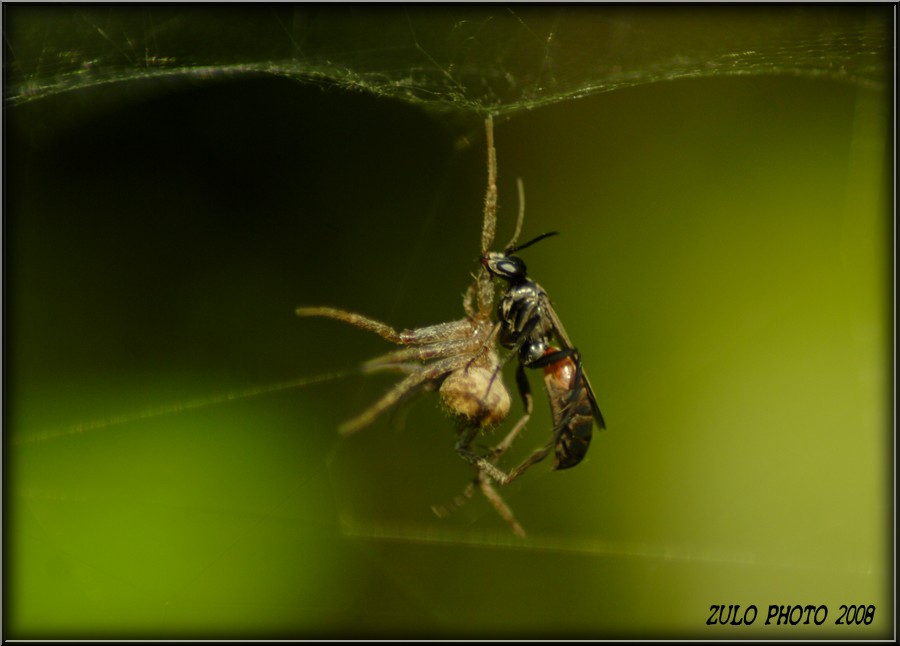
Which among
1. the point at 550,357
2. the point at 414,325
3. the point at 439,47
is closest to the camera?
the point at 550,357

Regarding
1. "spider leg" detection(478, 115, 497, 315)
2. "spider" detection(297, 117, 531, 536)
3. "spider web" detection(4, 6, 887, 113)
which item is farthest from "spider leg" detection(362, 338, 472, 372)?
"spider web" detection(4, 6, 887, 113)

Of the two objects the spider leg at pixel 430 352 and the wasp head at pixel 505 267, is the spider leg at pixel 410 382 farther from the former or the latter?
the wasp head at pixel 505 267

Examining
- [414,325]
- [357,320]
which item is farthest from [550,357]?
[414,325]

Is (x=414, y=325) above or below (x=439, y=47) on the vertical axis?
below

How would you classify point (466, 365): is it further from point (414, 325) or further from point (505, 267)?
point (414, 325)

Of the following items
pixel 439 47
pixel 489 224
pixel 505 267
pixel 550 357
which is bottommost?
pixel 550 357

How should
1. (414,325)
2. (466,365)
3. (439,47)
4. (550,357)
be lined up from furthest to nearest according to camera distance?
(414,325), (439,47), (466,365), (550,357)

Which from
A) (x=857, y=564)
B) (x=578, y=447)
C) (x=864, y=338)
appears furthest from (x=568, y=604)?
(x=864, y=338)

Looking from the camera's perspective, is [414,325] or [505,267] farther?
[414,325]
